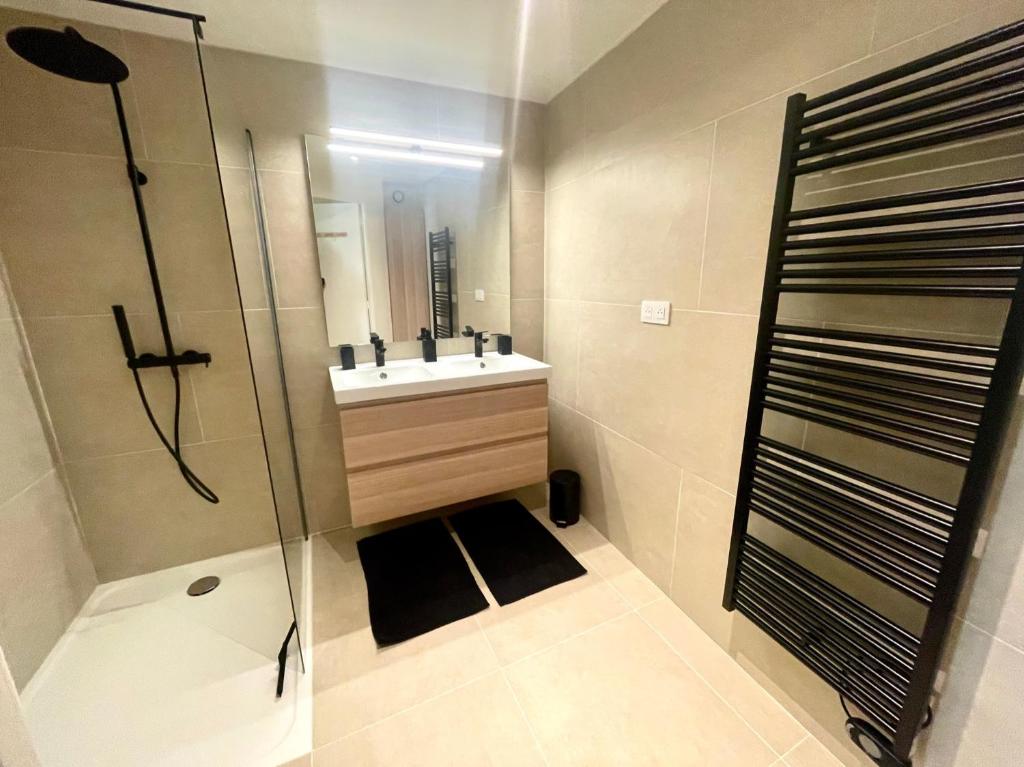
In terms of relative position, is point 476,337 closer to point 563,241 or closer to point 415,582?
point 563,241

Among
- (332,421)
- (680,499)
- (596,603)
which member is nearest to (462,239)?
(332,421)

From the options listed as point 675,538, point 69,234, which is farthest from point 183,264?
point 675,538

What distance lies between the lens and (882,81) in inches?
32.4

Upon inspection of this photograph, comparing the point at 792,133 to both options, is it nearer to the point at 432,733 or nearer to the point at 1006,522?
the point at 1006,522

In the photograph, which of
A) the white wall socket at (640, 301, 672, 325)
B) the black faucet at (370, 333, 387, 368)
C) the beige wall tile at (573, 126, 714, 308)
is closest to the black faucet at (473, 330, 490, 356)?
the black faucet at (370, 333, 387, 368)

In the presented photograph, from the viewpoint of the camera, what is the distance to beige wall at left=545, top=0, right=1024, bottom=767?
867 mm

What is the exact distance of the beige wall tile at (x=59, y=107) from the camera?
1395mm

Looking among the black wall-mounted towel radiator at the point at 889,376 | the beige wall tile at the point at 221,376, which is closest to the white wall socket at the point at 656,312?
the black wall-mounted towel radiator at the point at 889,376

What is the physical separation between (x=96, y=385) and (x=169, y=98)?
1.19 metres

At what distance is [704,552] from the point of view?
5.01 ft

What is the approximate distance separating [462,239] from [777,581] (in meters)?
1.98

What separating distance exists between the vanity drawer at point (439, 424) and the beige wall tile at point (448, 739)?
88 centimetres

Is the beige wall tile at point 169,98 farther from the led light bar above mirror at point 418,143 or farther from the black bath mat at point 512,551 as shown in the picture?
the black bath mat at point 512,551

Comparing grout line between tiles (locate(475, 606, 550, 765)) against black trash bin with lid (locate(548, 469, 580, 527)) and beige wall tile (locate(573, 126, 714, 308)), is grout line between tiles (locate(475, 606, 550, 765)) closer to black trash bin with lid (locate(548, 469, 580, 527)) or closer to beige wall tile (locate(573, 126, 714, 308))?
black trash bin with lid (locate(548, 469, 580, 527))
